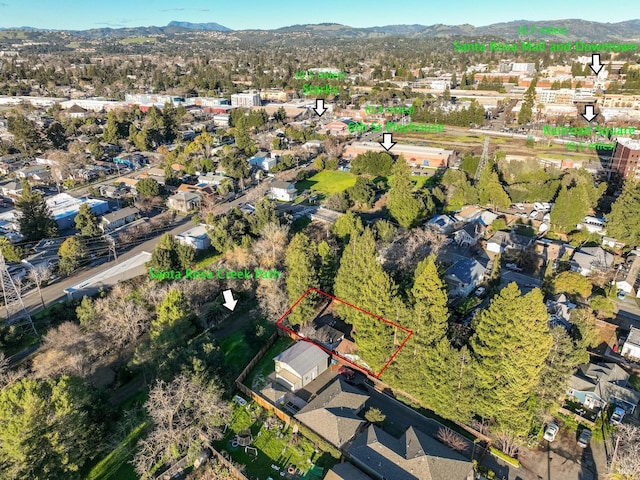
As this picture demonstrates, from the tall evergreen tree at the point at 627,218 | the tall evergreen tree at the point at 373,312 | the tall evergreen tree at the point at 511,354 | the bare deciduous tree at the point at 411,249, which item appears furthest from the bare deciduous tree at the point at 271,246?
the tall evergreen tree at the point at 627,218

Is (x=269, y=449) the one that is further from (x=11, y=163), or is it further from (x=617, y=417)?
(x=11, y=163)

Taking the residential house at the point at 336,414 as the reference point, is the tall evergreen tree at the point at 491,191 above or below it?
above

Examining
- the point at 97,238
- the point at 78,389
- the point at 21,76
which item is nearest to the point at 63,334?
the point at 78,389

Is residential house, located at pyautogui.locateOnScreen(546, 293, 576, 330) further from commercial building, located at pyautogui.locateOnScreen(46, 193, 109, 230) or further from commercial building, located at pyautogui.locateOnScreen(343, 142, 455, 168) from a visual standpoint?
commercial building, located at pyautogui.locateOnScreen(46, 193, 109, 230)

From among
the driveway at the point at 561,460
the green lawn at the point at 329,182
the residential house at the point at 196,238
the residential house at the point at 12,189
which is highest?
the residential house at the point at 12,189

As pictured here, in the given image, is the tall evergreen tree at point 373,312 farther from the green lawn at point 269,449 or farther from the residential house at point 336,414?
the green lawn at point 269,449

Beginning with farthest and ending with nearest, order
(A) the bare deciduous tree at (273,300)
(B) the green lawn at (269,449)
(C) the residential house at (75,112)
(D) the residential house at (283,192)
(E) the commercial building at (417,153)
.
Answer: (C) the residential house at (75,112)
(E) the commercial building at (417,153)
(D) the residential house at (283,192)
(A) the bare deciduous tree at (273,300)
(B) the green lawn at (269,449)

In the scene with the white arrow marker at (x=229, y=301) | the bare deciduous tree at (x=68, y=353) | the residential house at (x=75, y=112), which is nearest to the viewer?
the bare deciduous tree at (x=68, y=353)

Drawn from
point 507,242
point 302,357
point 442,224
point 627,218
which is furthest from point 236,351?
point 627,218
